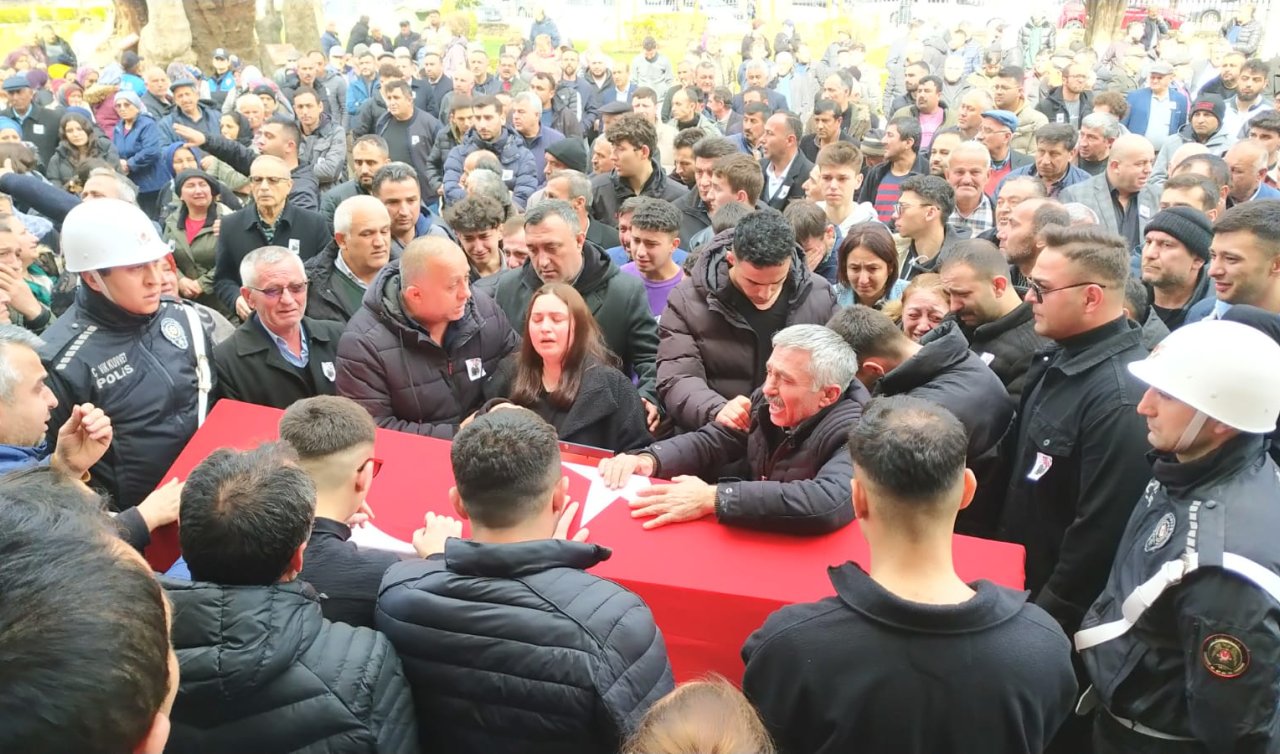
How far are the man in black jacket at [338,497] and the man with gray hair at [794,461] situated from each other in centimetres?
93

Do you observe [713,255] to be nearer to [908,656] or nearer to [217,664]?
[908,656]

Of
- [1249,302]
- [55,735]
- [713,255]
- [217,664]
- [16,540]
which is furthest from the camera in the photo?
[713,255]

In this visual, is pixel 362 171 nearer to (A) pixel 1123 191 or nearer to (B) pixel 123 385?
(B) pixel 123 385

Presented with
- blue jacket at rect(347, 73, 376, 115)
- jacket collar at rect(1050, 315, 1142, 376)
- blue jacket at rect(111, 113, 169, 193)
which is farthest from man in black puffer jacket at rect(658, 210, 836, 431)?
blue jacket at rect(347, 73, 376, 115)

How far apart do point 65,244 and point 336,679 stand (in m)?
2.35

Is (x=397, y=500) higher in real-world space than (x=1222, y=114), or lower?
lower

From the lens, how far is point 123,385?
3346mm

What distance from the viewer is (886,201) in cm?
734

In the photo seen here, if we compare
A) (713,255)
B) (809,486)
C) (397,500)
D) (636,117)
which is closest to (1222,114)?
(636,117)

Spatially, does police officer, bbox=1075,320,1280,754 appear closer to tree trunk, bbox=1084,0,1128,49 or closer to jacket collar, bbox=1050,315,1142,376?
jacket collar, bbox=1050,315,1142,376

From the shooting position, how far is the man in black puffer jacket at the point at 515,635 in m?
1.91

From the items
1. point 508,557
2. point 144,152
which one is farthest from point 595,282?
point 144,152

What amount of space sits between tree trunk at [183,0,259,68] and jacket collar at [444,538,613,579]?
68.3 feet

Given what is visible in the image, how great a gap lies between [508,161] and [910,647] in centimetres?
735
